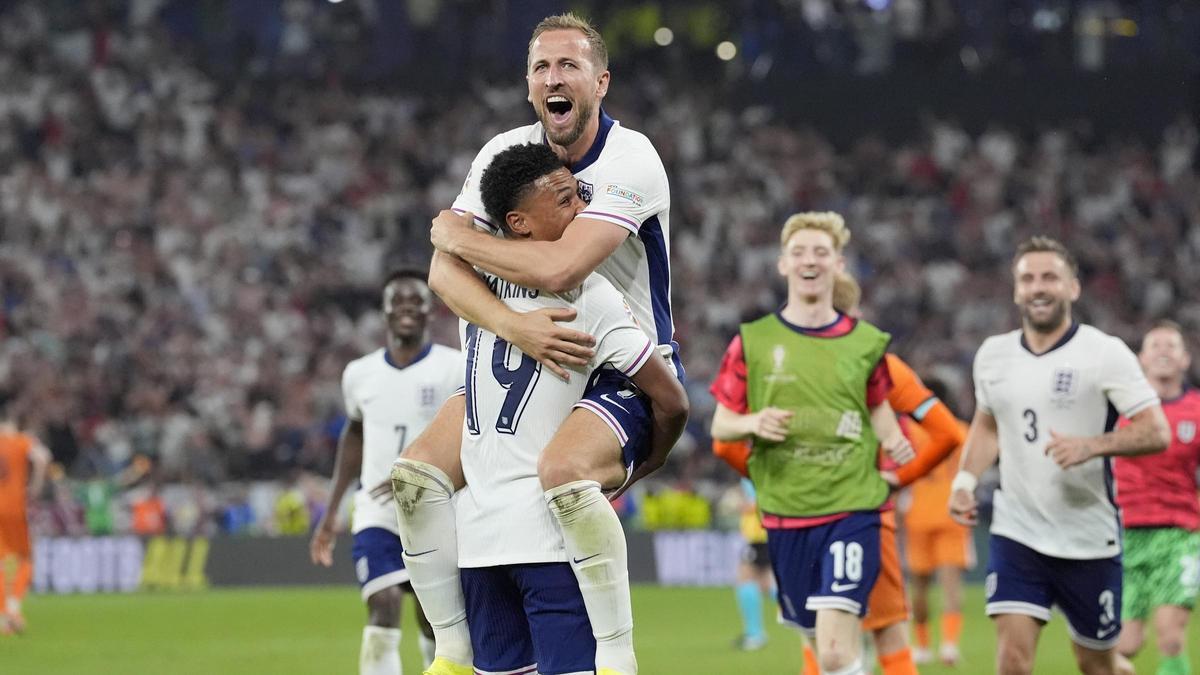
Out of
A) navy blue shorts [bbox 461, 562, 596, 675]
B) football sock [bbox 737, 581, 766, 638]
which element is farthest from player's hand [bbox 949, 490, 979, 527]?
football sock [bbox 737, 581, 766, 638]

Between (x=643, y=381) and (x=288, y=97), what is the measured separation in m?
24.0

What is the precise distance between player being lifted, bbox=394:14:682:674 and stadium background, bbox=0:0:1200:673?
16426mm

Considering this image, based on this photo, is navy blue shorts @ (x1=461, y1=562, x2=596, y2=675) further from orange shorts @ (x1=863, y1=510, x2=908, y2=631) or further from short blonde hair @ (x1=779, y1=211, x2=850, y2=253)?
short blonde hair @ (x1=779, y1=211, x2=850, y2=253)

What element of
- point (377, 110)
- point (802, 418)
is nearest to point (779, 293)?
point (377, 110)

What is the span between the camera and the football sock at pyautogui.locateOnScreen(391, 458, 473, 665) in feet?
17.2

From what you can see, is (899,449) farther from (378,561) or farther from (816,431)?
(378,561)

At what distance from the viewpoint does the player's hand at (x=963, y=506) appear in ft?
26.6

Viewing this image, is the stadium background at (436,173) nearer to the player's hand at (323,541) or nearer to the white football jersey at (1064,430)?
the player's hand at (323,541)

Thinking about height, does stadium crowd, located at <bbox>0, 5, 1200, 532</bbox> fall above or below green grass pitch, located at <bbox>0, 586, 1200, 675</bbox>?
above

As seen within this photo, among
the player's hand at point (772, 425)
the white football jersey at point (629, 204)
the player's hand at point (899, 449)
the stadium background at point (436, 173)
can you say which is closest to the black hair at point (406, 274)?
the player's hand at point (772, 425)

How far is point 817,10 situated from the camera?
1096 inches

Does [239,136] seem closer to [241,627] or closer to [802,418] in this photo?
[241,627]

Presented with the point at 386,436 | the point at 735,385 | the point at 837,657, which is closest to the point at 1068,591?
the point at 837,657

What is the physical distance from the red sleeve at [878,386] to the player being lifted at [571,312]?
2500 mm
